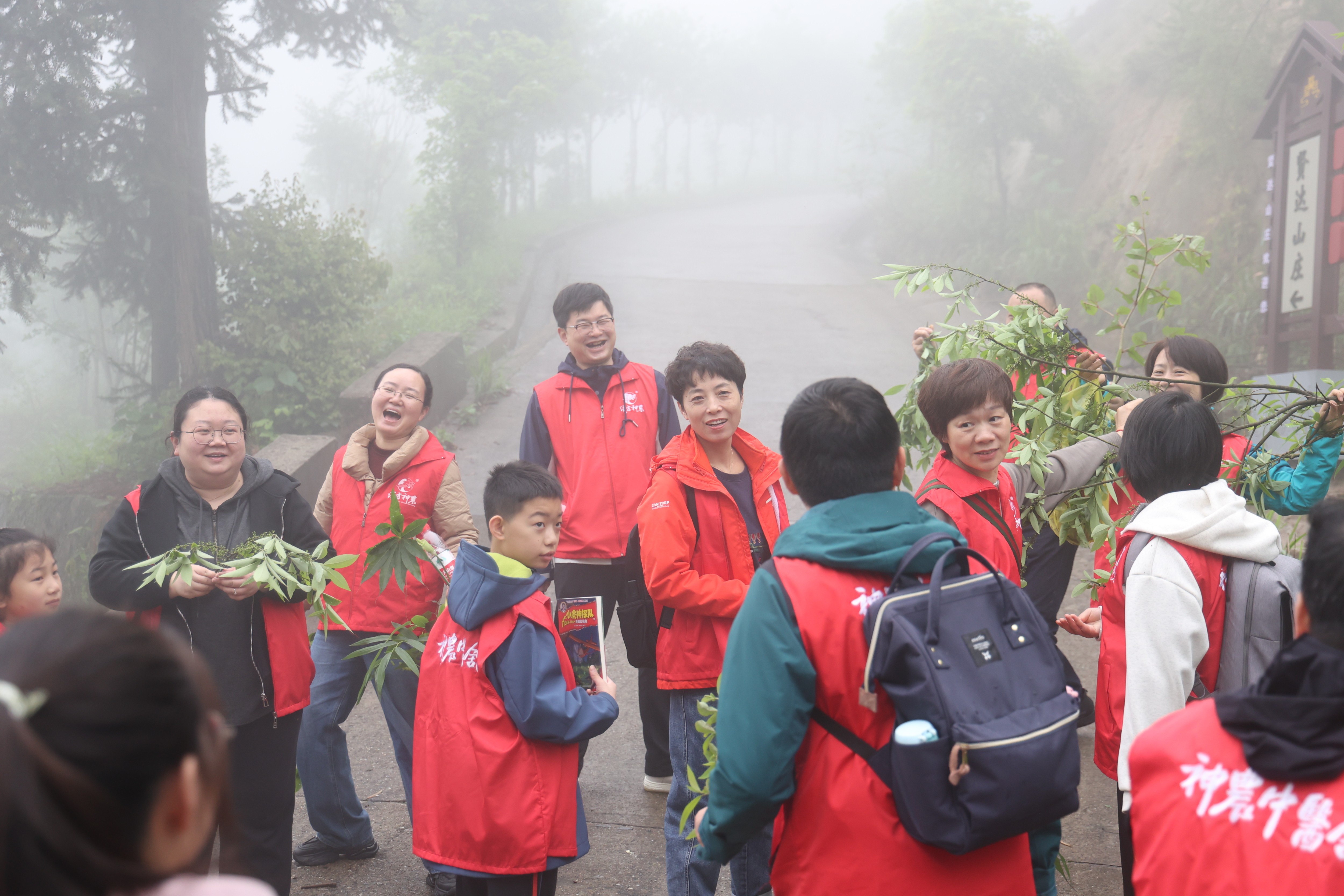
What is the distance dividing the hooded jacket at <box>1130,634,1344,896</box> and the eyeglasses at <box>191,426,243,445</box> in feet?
9.54

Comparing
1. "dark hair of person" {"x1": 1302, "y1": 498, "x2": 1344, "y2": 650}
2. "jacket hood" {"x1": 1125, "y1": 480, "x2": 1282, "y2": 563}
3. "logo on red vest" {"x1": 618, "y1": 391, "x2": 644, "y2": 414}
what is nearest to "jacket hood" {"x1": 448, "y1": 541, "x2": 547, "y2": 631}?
"logo on red vest" {"x1": 618, "y1": 391, "x2": 644, "y2": 414}

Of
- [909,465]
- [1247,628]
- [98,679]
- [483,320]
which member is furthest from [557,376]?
[483,320]

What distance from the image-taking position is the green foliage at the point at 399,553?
3602mm

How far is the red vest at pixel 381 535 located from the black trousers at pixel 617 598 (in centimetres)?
57

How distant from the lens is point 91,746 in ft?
3.37

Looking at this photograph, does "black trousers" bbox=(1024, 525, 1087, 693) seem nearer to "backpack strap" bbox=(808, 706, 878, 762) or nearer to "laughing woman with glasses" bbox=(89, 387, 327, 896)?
"backpack strap" bbox=(808, 706, 878, 762)

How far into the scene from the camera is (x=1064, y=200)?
61.4 ft

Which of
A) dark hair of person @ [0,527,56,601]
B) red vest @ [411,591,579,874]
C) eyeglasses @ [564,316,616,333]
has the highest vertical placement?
eyeglasses @ [564,316,616,333]

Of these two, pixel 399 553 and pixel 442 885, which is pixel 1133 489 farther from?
pixel 442 885

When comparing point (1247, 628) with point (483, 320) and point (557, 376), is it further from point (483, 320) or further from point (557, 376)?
point (483, 320)

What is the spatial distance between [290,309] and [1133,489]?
9.80 m

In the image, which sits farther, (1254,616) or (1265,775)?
(1254,616)

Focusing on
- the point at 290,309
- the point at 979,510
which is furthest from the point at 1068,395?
the point at 290,309

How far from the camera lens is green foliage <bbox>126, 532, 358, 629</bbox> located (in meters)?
3.06
